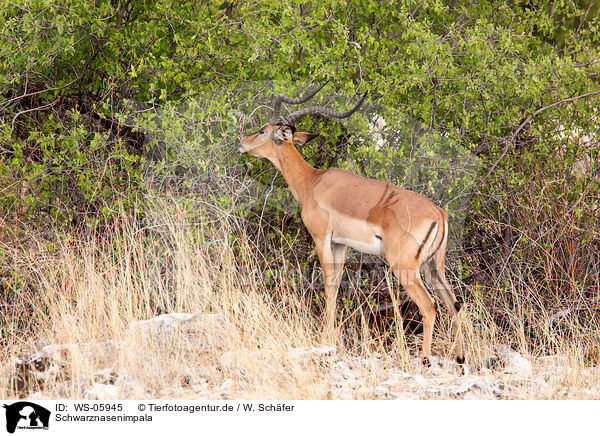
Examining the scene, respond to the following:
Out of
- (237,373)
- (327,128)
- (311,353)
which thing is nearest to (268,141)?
(327,128)

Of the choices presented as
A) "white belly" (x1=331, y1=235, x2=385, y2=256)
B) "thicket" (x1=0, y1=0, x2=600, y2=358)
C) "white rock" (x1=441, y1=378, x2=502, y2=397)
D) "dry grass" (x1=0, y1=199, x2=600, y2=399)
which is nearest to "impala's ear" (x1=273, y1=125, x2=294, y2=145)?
"thicket" (x1=0, y1=0, x2=600, y2=358)

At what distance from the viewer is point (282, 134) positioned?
22.8ft

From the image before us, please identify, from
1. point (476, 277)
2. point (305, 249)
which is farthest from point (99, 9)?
point (476, 277)

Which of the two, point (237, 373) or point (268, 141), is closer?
point (237, 373)

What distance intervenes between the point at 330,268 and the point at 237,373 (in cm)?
150

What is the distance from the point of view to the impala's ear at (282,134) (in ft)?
22.6

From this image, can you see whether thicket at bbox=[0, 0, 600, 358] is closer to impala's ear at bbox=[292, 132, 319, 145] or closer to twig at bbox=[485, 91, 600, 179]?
twig at bbox=[485, 91, 600, 179]

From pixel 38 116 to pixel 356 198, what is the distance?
14.2ft

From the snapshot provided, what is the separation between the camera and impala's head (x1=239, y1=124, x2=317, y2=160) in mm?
7008

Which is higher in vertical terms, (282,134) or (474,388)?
(282,134)

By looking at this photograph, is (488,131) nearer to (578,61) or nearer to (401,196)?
(578,61)
